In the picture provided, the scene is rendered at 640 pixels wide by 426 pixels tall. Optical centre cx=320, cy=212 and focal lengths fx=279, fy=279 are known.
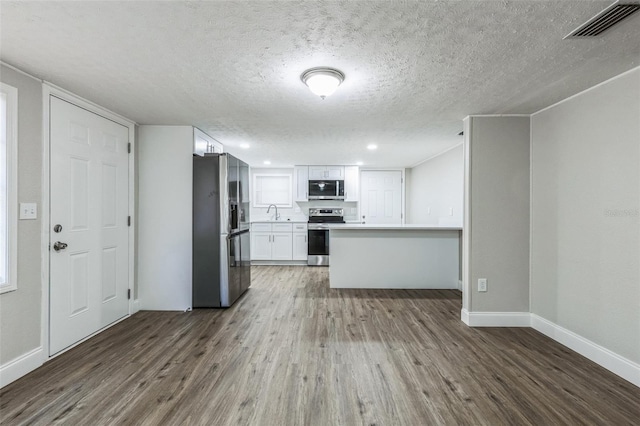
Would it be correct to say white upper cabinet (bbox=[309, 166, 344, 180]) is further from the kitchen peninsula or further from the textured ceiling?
the textured ceiling

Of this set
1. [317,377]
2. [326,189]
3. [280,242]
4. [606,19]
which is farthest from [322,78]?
[280,242]

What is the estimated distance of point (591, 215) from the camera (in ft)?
7.53

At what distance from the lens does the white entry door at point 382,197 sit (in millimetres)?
6621

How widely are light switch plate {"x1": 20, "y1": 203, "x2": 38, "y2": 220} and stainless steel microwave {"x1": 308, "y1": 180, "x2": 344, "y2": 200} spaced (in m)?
4.59

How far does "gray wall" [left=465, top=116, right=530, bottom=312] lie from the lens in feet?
9.57

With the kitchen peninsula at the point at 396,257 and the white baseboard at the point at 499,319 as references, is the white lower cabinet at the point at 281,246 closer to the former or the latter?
the kitchen peninsula at the point at 396,257

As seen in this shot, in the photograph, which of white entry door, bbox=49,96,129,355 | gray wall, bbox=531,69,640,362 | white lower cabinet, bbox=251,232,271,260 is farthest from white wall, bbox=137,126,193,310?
gray wall, bbox=531,69,640,362

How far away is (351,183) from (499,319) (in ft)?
13.1

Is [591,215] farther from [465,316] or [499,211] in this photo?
[465,316]

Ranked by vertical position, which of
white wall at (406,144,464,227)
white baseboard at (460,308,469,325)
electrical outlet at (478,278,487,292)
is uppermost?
white wall at (406,144,464,227)

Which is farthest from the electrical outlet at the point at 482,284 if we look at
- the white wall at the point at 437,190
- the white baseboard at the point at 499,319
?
the white wall at the point at 437,190

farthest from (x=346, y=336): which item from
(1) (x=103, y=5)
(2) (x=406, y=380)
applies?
(1) (x=103, y=5)

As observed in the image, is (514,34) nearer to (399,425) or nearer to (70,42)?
(399,425)

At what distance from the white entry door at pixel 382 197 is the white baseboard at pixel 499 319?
12.4ft
